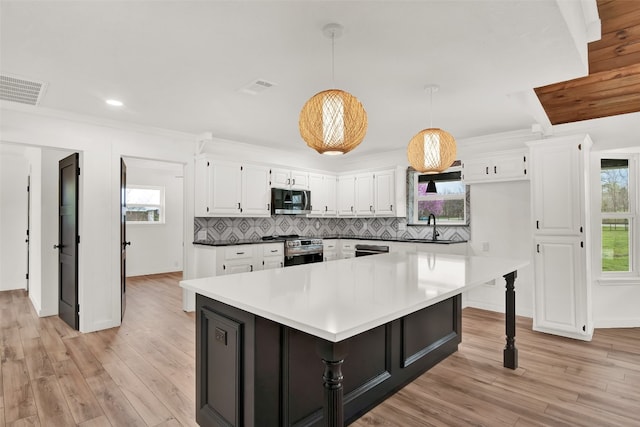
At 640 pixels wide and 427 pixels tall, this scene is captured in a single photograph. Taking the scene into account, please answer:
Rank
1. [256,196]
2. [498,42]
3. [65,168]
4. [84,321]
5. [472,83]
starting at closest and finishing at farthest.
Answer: [498,42] → [472,83] → [84,321] → [65,168] → [256,196]

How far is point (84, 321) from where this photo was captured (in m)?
3.86

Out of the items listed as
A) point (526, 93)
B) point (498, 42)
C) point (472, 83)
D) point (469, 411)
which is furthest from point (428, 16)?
point (469, 411)

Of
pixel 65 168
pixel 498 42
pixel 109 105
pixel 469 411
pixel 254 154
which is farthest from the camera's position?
pixel 254 154

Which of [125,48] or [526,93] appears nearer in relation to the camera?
[125,48]

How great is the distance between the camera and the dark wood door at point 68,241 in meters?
3.98

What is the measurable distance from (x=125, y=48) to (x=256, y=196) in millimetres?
2989

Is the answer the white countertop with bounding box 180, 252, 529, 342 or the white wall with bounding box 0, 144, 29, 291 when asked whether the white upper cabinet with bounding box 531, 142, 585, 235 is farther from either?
the white wall with bounding box 0, 144, 29, 291

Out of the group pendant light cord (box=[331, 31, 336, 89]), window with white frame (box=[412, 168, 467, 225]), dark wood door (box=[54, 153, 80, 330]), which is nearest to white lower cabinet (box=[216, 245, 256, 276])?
dark wood door (box=[54, 153, 80, 330])

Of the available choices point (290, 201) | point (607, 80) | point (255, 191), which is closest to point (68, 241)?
point (255, 191)

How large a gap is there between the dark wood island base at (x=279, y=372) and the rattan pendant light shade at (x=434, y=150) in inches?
49.3

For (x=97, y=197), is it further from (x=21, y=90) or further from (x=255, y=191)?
(x=255, y=191)

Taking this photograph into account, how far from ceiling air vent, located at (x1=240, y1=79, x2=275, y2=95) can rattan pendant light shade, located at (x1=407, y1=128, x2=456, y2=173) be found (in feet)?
4.46

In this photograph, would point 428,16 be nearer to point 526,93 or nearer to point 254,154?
point 526,93

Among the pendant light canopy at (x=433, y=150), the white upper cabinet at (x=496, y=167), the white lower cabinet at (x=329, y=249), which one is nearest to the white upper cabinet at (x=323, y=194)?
the white lower cabinet at (x=329, y=249)
